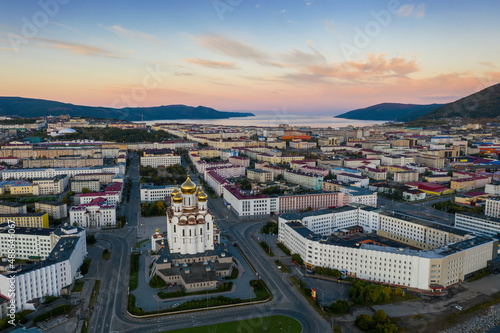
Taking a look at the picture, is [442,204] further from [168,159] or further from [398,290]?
[168,159]

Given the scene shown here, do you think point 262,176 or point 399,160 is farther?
point 399,160

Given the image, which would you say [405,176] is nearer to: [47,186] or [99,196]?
[99,196]

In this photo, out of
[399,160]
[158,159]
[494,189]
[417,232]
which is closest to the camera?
[417,232]

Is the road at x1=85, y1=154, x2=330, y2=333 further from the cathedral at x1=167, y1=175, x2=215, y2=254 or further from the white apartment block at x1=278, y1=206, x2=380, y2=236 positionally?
the white apartment block at x1=278, y1=206, x2=380, y2=236

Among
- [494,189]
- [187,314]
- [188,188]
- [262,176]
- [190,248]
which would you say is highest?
[188,188]

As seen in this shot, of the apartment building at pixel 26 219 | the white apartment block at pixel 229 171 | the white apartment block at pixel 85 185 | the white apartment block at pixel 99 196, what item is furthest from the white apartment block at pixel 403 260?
the white apartment block at pixel 229 171

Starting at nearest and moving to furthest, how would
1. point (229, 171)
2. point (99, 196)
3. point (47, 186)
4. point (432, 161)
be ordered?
point (99, 196) < point (47, 186) < point (229, 171) < point (432, 161)

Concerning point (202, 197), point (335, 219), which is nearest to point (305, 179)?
point (335, 219)
